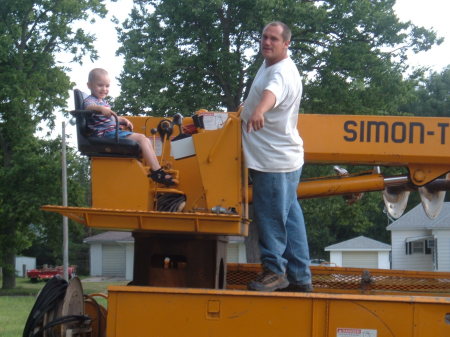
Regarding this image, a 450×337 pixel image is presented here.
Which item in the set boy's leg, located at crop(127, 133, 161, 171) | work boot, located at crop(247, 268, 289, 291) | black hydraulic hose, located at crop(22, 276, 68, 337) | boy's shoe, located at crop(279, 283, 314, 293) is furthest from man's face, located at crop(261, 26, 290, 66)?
black hydraulic hose, located at crop(22, 276, 68, 337)

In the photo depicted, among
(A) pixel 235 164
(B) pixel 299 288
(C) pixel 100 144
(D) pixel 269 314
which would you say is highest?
(C) pixel 100 144

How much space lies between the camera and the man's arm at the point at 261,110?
5.14 meters

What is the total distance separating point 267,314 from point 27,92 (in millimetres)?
27550

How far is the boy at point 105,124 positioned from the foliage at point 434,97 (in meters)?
50.0

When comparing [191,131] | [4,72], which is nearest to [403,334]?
[191,131]

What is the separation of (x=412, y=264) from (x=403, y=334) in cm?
3774

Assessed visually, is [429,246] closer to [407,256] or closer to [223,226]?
[407,256]

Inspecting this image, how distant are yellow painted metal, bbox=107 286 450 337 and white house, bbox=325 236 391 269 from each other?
41323mm

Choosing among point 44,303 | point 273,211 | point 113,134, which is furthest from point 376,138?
point 44,303

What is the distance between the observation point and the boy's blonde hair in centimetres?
630

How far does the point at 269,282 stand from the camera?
18.2ft

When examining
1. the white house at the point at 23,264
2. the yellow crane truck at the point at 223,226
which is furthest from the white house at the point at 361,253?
the yellow crane truck at the point at 223,226

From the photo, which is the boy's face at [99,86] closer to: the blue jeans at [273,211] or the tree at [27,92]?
the blue jeans at [273,211]

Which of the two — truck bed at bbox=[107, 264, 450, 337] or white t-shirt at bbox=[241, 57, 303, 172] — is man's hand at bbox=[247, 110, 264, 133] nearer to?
white t-shirt at bbox=[241, 57, 303, 172]
